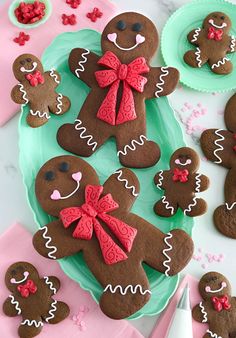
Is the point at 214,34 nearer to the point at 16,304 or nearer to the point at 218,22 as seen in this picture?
the point at 218,22

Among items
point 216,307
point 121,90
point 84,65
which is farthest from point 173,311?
point 84,65

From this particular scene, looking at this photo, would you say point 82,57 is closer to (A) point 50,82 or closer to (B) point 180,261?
(A) point 50,82

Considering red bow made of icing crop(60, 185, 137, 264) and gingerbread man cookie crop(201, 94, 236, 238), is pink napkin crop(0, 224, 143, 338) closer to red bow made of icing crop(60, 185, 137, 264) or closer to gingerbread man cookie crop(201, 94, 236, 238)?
red bow made of icing crop(60, 185, 137, 264)

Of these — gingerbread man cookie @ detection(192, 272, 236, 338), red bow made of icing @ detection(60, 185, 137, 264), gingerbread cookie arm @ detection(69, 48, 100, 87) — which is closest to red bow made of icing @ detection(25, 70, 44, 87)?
gingerbread cookie arm @ detection(69, 48, 100, 87)

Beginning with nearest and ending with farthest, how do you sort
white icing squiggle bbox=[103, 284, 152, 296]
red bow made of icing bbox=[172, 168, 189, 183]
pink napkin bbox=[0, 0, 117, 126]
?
white icing squiggle bbox=[103, 284, 152, 296] → red bow made of icing bbox=[172, 168, 189, 183] → pink napkin bbox=[0, 0, 117, 126]

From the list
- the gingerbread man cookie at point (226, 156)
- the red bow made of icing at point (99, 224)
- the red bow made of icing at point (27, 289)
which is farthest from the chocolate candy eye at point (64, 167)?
the gingerbread man cookie at point (226, 156)

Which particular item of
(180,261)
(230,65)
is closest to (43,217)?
(180,261)
